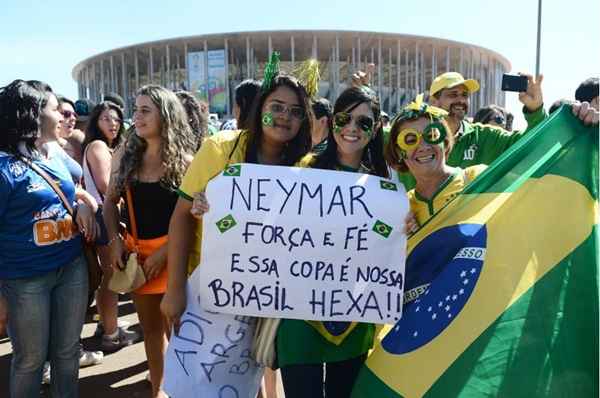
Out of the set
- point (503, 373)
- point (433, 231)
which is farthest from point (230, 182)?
point (503, 373)

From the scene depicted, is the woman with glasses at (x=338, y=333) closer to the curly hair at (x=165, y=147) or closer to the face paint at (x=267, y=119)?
the face paint at (x=267, y=119)

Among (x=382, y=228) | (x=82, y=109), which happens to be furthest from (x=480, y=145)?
(x=82, y=109)

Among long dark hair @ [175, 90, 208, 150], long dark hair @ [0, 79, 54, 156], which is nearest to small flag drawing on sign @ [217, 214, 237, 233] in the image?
long dark hair @ [0, 79, 54, 156]

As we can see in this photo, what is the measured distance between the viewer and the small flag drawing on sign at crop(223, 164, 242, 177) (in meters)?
2.36

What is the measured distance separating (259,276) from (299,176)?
1.57ft

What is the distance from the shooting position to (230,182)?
2.34m

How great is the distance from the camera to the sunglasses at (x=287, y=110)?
2.46m

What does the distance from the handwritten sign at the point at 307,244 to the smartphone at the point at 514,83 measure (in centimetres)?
110

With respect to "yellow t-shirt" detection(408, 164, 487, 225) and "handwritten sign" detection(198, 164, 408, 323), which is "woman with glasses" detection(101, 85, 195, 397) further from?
"yellow t-shirt" detection(408, 164, 487, 225)

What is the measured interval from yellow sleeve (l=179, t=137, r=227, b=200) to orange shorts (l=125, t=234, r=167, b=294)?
0.80m

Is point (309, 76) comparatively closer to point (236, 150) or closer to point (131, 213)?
point (236, 150)

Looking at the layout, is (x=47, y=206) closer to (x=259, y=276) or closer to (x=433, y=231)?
(x=259, y=276)

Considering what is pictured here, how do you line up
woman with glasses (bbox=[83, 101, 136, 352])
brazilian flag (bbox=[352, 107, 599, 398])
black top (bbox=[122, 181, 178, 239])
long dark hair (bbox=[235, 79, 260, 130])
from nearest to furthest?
brazilian flag (bbox=[352, 107, 599, 398])
black top (bbox=[122, 181, 178, 239])
long dark hair (bbox=[235, 79, 260, 130])
woman with glasses (bbox=[83, 101, 136, 352])

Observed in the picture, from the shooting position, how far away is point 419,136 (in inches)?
95.6
